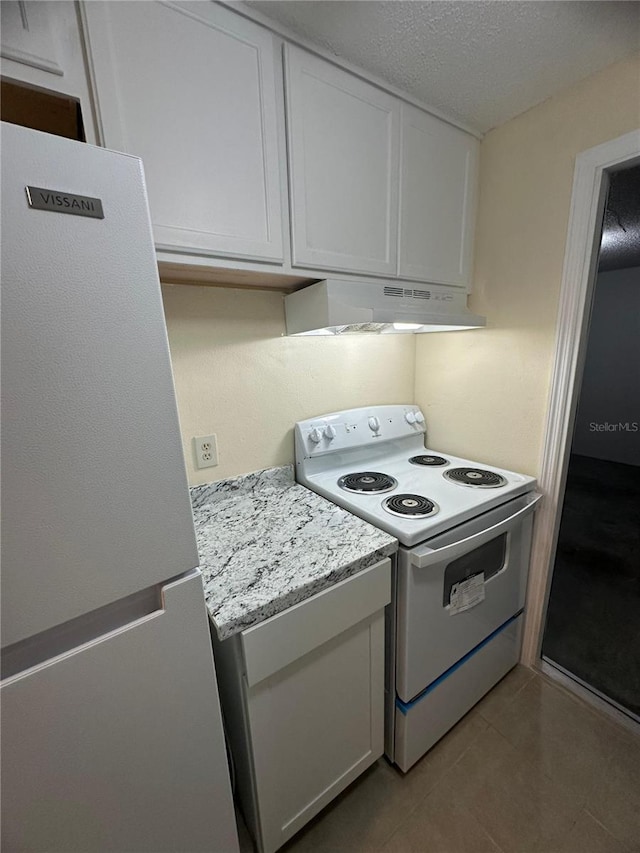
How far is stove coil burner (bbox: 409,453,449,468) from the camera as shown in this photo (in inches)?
66.6

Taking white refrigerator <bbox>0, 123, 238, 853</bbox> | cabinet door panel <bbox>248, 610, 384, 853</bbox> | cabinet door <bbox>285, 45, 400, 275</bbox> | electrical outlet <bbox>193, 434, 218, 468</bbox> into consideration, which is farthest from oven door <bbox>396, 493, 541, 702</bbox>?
cabinet door <bbox>285, 45, 400, 275</bbox>

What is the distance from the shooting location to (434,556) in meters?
1.01

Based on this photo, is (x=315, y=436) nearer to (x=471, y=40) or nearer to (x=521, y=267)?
(x=521, y=267)

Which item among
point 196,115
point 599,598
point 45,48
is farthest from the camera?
point 599,598

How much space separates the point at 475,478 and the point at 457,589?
46cm

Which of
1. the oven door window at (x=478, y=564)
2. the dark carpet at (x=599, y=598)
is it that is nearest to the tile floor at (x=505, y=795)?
the dark carpet at (x=599, y=598)

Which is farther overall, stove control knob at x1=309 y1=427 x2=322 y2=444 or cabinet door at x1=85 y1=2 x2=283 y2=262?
stove control knob at x1=309 y1=427 x2=322 y2=444

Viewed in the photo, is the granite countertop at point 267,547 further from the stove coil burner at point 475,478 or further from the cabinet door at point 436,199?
the cabinet door at point 436,199

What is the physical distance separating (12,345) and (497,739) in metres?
1.95

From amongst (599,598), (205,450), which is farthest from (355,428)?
(599,598)

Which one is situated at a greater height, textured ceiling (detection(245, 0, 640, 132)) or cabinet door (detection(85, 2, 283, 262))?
textured ceiling (detection(245, 0, 640, 132))

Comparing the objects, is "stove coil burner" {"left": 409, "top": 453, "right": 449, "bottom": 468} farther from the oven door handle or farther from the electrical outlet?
the electrical outlet

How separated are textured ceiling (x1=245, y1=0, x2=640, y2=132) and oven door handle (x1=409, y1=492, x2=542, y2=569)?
1.48 metres

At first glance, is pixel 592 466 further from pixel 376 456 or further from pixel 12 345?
pixel 12 345
